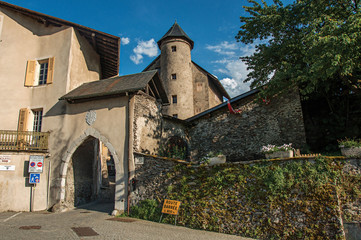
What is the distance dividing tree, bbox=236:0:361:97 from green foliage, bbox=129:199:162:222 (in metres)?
6.30

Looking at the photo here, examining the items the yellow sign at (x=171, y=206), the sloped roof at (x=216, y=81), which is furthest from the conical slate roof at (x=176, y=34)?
the yellow sign at (x=171, y=206)

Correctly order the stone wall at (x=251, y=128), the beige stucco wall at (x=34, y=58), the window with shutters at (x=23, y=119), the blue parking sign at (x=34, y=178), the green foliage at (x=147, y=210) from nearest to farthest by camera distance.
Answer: the green foliage at (x=147, y=210), the blue parking sign at (x=34, y=178), the stone wall at (x=251, y=128), the window with shutters at (x=23, y=119), the beige stucco wall at (x=34, y=58)

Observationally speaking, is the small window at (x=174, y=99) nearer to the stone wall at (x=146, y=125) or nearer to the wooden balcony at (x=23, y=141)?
the stone wall at (x=146, y=125)

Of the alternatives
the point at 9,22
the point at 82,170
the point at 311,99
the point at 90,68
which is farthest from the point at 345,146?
the point at 9,22

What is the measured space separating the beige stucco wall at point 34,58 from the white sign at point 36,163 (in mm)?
1604

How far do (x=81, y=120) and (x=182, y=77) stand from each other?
451 inches

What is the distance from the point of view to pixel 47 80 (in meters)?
12.5

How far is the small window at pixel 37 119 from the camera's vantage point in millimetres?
12273

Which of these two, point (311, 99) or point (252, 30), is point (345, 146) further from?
point (252, 30)

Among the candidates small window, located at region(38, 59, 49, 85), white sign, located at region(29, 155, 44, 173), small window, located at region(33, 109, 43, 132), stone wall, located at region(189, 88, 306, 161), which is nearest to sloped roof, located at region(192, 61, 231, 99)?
stone wall, located at region(189, 88, 306, 161)

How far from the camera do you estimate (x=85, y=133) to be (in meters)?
10.9

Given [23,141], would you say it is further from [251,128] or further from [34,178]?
[251,128]

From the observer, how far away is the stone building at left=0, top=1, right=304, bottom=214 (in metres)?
10.5

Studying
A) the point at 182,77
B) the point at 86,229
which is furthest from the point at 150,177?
the point at 182,77
